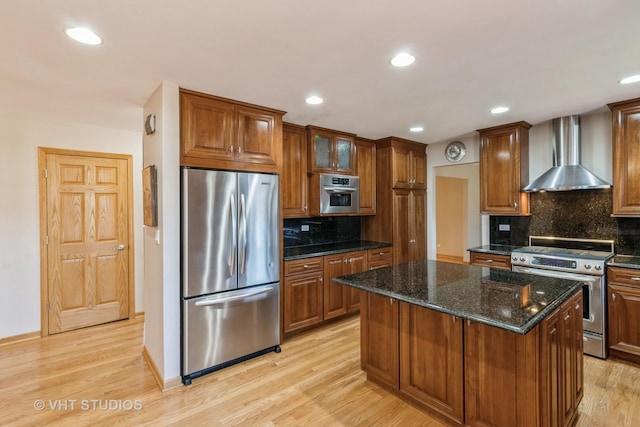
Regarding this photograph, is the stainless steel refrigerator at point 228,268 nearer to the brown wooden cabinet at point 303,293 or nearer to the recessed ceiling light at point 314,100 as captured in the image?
the brown wooden cabinet at point 303,293

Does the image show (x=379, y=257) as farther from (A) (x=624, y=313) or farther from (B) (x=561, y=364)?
(B) (x=561, y=364)

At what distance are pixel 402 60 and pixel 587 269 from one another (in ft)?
8.52

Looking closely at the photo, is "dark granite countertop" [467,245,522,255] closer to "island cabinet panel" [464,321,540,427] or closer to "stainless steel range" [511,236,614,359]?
"stainless steel range" [511,236,614,359]

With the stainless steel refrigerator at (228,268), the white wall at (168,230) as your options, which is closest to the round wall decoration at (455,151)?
the stainless steel refrigerator at (228,268)

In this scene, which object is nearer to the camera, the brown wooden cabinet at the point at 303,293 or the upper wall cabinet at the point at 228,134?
the upper wall cabinet at the point at 228,134

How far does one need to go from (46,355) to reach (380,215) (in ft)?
13.4

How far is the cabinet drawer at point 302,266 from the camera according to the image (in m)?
3.26

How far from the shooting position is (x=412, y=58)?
6.68 feet

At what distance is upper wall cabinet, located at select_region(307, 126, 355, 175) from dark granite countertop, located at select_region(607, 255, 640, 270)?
2.82 m

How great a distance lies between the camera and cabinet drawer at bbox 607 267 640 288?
2664 millimetres

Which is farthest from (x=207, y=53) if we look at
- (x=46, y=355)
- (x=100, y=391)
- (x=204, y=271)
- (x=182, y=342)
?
(x=46, y=355)

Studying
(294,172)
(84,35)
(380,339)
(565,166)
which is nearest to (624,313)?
(565,166)

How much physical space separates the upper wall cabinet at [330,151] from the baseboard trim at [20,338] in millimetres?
3566

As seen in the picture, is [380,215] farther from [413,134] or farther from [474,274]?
[474,274]
